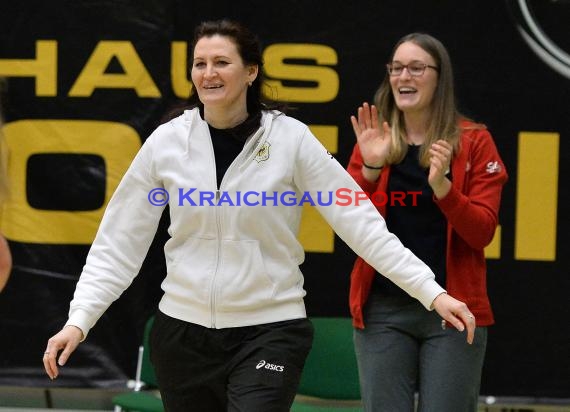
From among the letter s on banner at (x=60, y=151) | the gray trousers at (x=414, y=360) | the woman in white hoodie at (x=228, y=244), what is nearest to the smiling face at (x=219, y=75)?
the woman in white hoodie at (x=228, y=244)

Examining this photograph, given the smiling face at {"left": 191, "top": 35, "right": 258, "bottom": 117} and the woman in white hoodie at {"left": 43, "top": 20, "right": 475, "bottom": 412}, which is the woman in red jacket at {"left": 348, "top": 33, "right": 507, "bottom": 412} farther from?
the smiling face at {"left": 191, "top": 35, "right": 258, "bottom": 117}

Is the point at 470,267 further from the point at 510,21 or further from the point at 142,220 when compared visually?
the point at 510,21

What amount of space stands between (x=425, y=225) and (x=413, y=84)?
0.55 m

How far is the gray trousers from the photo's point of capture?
3.79m

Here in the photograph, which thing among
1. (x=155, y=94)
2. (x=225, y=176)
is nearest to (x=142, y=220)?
(x=225, y=176)

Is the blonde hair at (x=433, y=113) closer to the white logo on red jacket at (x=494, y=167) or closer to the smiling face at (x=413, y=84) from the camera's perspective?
the smiling face at (x=413, y=84)

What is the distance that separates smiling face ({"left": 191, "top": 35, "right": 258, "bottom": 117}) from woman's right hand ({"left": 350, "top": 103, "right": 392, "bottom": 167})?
1.80 ft

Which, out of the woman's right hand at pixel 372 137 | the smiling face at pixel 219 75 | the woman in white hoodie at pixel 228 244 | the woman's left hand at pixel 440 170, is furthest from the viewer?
the woman's right hand at pixel 372 137

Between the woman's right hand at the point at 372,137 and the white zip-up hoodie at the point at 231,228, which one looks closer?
the white zip-up hoodie at the point at 231,228

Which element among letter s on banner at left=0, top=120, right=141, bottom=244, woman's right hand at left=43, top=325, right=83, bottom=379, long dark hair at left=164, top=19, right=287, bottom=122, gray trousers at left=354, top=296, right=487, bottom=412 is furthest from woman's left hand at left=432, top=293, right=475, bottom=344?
letter s on banner at left=0, top=120, right=141, bottom=244

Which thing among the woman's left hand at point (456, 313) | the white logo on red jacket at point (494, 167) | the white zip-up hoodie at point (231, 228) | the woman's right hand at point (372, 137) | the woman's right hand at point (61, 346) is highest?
the woman's right hand at point (372, 137)

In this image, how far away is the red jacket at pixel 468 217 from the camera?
12.5ft

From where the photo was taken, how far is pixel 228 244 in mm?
3359

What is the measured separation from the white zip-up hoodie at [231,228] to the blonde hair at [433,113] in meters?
0.54
